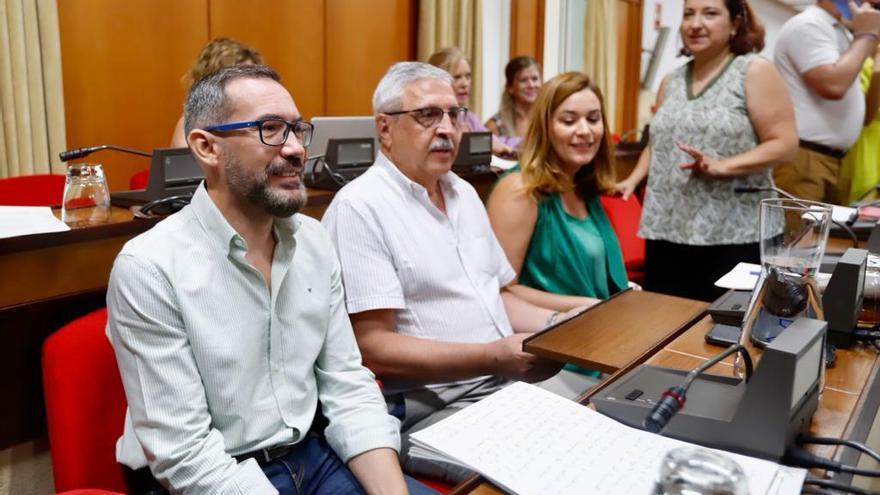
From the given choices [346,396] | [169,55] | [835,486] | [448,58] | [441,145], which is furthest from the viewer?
[448,58]

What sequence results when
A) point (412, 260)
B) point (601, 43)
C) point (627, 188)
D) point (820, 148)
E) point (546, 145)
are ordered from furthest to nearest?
1. point (601, 43)
2. point (820, 148)
3. point (627, 188)
4. point (546, 145)
5. point (412, 260)

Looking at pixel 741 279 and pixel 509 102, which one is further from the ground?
pixel 509 102

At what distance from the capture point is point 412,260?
166 centimetres

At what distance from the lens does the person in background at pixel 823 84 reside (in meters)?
2.71

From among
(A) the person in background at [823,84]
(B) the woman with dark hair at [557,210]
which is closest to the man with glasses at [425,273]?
(B) the woman with dark hair at [557,210]

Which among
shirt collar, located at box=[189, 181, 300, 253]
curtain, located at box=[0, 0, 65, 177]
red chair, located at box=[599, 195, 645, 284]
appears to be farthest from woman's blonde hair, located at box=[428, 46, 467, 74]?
shirt collar, located at box=[189, 181, 300, 253]

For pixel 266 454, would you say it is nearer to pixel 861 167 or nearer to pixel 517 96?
pixel 861 167

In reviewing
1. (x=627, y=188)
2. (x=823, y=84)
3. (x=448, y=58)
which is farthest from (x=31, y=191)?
(x=823, y=84)

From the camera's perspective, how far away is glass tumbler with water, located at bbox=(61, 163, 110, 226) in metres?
1.90

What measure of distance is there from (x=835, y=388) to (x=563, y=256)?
0.95 m

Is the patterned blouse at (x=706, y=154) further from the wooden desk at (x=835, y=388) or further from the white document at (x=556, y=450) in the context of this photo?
the white document at (x=556, y=450)

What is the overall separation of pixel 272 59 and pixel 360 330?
294 cm

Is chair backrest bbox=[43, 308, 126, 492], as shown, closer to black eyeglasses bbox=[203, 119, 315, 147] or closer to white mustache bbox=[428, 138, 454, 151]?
black eyeglasses bbox=[203, 119, 315, 147]

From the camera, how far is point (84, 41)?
3363mm
